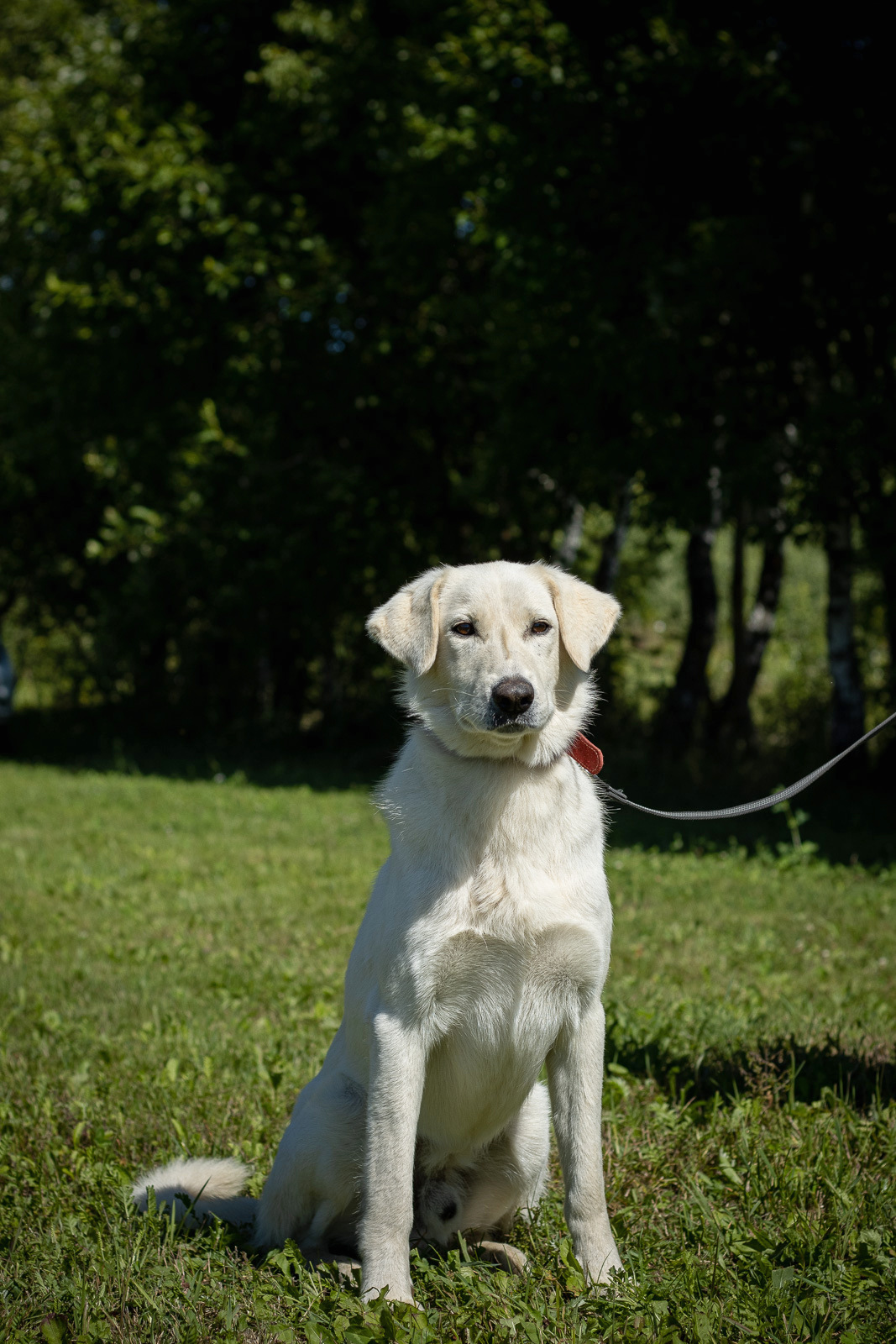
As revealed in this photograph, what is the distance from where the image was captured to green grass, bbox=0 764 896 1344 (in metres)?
2.41

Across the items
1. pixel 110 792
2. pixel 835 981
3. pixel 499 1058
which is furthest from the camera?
pixel 110 792

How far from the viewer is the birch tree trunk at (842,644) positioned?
10.4 metres

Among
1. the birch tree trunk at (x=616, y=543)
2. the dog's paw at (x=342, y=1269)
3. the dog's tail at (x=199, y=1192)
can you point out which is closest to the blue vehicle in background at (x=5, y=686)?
the birch tree trunk at (x=616, y=543)

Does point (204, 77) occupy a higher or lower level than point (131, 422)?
higher

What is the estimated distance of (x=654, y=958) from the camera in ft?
17.8

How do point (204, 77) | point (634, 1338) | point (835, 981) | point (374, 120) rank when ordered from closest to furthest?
1. point (634, 1338)
2. point (835, 981)
3. point (374, 120)
4. point (204, 77)

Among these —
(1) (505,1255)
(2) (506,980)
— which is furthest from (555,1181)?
(2) (506,980)

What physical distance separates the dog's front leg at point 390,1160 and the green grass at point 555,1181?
0.31 ft

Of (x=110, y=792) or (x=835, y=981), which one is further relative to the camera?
(x=110, y=792)

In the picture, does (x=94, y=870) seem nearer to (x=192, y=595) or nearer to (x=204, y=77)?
(x=192, y=595)

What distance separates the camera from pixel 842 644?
10.6 m

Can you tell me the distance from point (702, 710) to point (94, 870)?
9130mm

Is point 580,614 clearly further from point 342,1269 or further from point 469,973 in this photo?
point 342,1269

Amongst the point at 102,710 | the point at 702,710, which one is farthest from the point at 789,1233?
the point at 102,710
